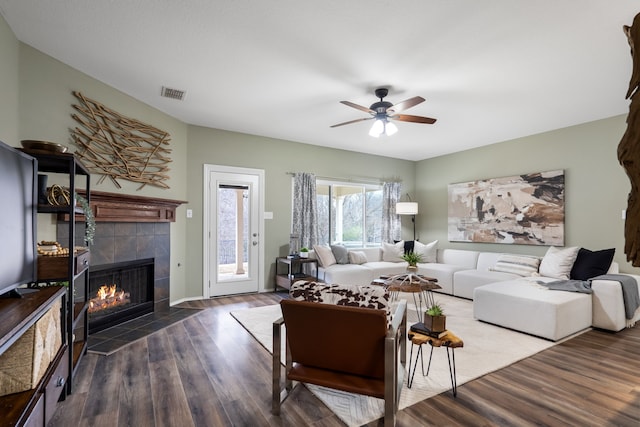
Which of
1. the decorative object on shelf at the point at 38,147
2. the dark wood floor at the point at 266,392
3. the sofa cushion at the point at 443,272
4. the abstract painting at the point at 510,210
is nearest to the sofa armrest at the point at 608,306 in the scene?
the dark wood floor at the point at 266,392

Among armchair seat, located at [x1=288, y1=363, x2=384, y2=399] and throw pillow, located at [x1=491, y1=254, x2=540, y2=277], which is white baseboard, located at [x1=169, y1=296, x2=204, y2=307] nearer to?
armchair seat, located at [x1=288, y1=363, x2=384, y2=399]

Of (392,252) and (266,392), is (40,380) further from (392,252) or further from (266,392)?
(392,252)

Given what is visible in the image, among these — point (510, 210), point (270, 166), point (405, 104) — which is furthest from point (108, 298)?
point (510, 210)

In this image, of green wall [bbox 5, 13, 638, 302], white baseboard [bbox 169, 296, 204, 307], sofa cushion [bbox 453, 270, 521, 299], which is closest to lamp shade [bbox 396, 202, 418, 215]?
green wall [bbox 5, 13, 638, 302]

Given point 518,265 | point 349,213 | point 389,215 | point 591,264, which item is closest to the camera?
point 591,264

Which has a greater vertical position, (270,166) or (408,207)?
(270,166)

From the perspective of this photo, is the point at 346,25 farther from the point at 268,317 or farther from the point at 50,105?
the point at 268,317

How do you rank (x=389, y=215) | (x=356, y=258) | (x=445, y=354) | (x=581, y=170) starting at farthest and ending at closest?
(x=389, y=215), (x=356, y=258), (x=581, y=170), (x=445, y=354)

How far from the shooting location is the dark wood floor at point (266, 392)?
1.93 m

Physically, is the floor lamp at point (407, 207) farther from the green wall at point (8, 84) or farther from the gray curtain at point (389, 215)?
the green wall at point (8, 84)

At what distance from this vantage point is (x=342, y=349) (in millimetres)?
1799

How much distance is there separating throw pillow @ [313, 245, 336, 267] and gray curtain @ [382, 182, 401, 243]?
5.82 feet

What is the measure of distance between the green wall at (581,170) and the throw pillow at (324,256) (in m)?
2.87

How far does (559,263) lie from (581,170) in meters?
1.47
